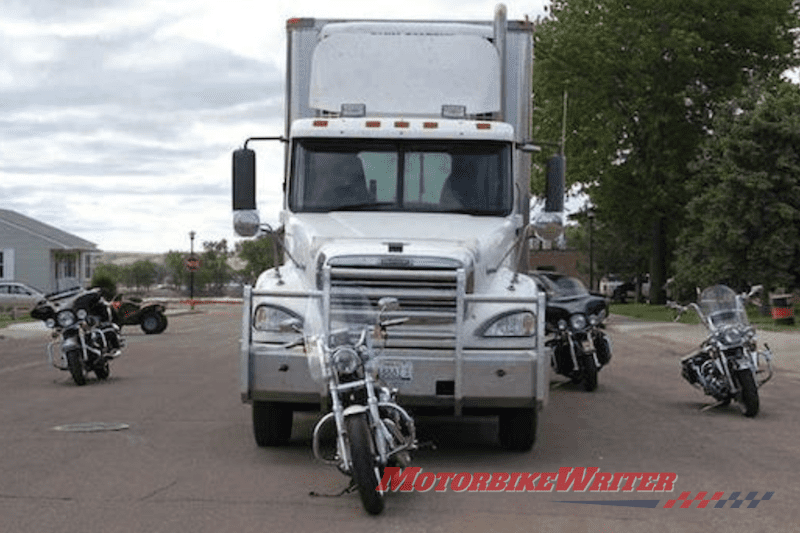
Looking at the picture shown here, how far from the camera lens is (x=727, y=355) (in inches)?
512

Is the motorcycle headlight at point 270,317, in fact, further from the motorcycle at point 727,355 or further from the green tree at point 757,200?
the green tree at point 757,200

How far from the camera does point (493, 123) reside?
11094 millimetres

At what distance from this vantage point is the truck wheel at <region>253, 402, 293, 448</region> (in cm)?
997

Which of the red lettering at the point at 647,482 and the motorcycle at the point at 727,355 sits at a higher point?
the motorcycle at the point at 727,355

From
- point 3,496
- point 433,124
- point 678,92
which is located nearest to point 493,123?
point 433,124

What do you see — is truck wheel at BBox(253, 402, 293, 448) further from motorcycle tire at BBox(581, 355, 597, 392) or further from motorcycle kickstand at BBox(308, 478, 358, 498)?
motorcycle tire at BBox(581, 355, 597, 392)

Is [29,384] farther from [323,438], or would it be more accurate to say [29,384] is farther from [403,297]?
[403,297]

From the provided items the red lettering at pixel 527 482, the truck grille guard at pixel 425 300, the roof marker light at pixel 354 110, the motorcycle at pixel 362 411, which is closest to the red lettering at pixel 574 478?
the red lettering at pixel 527 482

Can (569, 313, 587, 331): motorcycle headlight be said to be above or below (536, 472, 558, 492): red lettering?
above

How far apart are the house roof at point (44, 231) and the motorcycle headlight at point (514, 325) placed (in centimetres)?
6640

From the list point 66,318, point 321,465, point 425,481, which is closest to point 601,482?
point 425,481

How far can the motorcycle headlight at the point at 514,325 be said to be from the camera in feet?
30.5

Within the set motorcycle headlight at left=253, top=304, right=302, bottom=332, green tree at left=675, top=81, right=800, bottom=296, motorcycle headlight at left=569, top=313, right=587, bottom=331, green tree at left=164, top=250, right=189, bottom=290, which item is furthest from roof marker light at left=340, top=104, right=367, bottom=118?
green tree at left=164, top=250, right=189, bottom=290

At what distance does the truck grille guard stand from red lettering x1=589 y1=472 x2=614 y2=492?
2.59 ft
